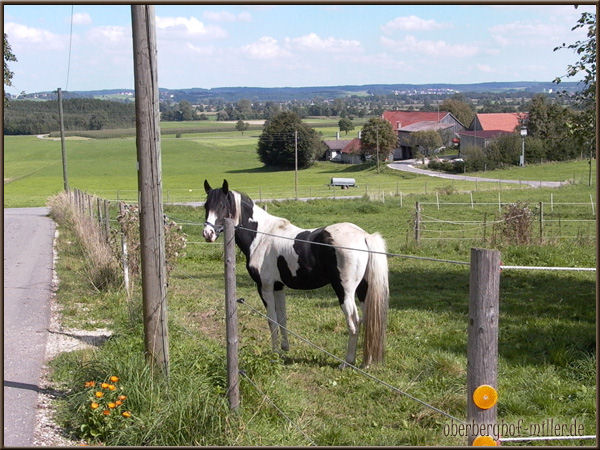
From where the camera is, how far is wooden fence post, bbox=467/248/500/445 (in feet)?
10.3

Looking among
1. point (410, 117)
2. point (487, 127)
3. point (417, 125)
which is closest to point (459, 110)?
point (410, 117)

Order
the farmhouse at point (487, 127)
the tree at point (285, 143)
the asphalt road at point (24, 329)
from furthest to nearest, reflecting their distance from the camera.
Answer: the farmhouse at point (487, 127) < the tree at point (285, 143) < the asphalt road at point (24, 329)

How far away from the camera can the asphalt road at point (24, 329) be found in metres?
→ 6.22

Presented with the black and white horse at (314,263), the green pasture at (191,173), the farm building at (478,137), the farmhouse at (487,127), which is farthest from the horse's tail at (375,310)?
the farmhouse at (487,127)

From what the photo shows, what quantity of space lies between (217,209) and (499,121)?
103m

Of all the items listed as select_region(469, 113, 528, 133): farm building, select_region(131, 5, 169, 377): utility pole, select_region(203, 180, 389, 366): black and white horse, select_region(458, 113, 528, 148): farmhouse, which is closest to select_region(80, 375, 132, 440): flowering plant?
select_region(131, 5, 169, 377): utility pole

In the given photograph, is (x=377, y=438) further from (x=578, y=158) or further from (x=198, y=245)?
(x=578, y=158)

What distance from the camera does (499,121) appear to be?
105 m

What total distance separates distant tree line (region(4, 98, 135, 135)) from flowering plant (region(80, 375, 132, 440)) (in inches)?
4026

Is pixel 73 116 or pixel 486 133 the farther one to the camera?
pixel 73 116

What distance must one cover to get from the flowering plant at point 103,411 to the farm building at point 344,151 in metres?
82.2

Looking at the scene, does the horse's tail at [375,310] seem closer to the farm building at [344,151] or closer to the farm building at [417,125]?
the farm building at [344,151]

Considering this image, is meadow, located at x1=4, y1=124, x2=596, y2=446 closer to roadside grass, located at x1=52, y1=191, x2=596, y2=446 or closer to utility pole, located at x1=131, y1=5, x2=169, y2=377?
roadside grass, located at x1=52, y1=191, x2=596, y2=446

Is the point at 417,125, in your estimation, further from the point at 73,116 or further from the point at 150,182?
the point at 150,182
